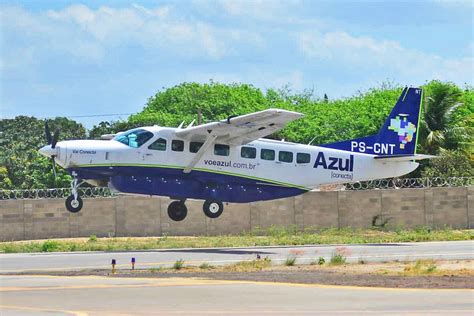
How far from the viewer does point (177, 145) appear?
41.2 meters

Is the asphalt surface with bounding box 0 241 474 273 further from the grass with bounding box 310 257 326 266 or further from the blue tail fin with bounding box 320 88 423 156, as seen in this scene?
the blue tail fin with bounding box 320 88 423 156

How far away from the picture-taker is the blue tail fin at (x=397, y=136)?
4469cm

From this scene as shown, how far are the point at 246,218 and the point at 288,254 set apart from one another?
15.6 metres

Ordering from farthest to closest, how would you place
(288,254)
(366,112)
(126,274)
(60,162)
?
(366,112) → (60,162) → (288,254) → (126,274)

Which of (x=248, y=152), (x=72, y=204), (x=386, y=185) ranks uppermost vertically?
(x=248, y=152)

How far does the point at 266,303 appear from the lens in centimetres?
1972

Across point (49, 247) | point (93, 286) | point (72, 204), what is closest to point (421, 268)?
point (93, 286)

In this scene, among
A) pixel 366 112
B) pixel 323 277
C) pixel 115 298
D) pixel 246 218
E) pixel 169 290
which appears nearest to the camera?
pixel 115 298

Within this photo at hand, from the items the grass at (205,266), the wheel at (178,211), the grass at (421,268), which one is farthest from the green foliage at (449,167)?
the grass at (205,266)

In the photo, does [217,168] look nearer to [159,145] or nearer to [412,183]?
[159,145]

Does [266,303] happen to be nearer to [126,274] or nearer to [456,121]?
[126,274]

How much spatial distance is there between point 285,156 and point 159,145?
530 cm

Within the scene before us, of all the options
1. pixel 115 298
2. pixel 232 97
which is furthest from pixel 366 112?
pixel 115 298

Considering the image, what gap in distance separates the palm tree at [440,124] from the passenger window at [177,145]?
26.5 m
